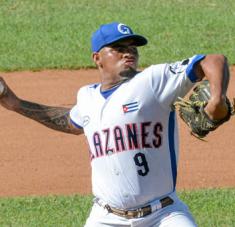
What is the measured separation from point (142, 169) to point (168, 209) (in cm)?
33

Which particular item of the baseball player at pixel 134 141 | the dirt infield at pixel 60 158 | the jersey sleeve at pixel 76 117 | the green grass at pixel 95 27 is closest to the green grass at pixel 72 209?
the dirt infield at pixel 60 158

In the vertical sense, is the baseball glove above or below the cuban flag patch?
above

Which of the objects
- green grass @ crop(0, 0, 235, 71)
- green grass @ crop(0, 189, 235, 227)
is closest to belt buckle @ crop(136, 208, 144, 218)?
green grass @ crop(0, 189, 235, 227)

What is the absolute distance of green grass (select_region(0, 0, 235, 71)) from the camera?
14.6 m

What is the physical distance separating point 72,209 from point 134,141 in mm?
2639

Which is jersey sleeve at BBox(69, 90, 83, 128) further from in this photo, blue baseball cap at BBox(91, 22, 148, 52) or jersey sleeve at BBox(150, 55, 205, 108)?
jersey sleeve at BBox(150, 55, 205, 108)

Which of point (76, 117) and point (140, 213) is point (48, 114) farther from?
point (140, 213)

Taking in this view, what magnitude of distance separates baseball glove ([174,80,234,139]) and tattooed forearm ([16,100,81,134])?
1343 mm

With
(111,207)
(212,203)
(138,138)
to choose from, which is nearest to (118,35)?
Answer: (138,138)

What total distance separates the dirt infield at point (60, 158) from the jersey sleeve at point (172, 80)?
3.60 meters

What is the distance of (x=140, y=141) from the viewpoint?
6.76m

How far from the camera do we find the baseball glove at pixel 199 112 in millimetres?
6102

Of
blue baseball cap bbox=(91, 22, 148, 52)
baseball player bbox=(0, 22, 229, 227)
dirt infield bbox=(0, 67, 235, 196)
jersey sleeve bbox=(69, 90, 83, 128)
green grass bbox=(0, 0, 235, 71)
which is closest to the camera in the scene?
baseball player bbox=(0, 22, 229, 227)

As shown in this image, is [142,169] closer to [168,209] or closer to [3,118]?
[168,209]
